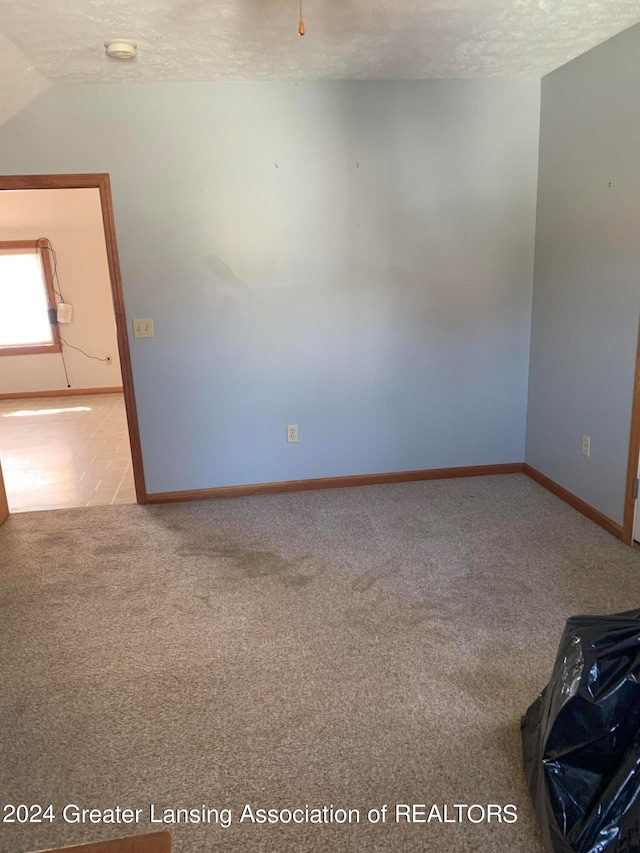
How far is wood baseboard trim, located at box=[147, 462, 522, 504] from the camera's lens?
12.3ft

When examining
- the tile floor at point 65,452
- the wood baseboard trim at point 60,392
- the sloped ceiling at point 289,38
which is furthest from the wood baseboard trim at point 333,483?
the wood baseboard trim at point 60,392

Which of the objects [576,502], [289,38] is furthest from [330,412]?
[289,38]

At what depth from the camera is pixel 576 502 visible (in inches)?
133

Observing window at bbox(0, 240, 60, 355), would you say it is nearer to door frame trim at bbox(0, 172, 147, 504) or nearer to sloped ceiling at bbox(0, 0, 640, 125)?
door frame trim at bbox(0, 172, 147, 504)

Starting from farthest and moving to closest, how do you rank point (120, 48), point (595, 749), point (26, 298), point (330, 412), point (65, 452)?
point (26, 298) < point (65, 452) < point (330, 412) < point (120, 48) < point (595, 749)

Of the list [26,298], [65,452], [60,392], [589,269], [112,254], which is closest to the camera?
[589,269]

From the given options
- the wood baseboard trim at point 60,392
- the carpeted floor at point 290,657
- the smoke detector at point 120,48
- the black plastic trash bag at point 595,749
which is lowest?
the carpeted floor at point 290,657

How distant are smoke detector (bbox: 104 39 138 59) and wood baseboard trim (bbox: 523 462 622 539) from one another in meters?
3.24

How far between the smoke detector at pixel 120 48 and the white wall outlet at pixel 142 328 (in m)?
1.34

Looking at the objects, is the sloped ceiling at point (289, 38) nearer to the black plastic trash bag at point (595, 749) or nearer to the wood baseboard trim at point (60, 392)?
the black plastic trash bag at point (595, 749)

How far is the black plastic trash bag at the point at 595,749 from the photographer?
1.23 meters

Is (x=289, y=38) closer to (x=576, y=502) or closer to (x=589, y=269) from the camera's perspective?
(x=589, y=269)

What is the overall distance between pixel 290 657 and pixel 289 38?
104 inches

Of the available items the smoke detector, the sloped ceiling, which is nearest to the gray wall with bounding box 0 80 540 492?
the sloped ceiling
